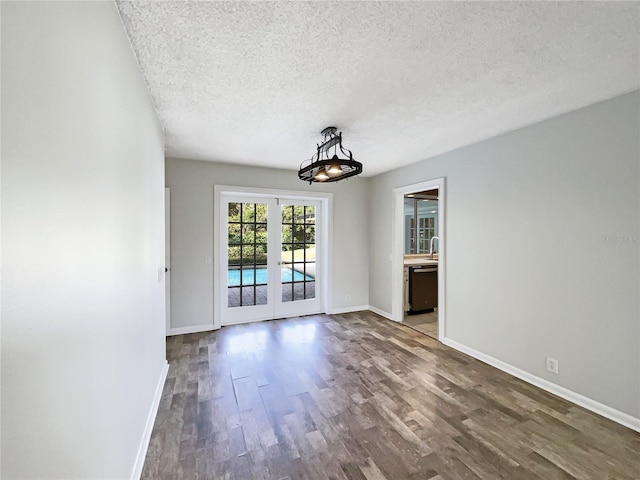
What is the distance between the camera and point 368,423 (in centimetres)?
217

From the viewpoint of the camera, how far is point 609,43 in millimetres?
1626

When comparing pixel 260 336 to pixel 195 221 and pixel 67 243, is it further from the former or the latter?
pixel 67 243

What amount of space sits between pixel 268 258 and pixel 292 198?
1.06m

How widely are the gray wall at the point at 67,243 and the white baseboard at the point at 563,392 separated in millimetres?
3248

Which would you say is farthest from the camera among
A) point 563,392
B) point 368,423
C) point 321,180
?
point 321,180

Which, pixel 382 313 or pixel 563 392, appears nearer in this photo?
pixel 563 392

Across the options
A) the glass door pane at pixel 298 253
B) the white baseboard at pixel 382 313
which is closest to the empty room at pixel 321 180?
the white baseboard at pixel 382 313

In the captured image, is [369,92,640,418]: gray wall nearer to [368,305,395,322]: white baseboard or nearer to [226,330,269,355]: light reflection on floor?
[368,305,395,322]: white baseboard

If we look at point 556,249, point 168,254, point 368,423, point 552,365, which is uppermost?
point 556,249

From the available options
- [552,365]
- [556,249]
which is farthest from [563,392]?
[556,249]

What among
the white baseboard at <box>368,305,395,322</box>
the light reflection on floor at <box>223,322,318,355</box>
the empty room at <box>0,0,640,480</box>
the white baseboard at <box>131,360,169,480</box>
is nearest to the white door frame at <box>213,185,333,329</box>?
the empty room at <box>0,0,640,480</box>

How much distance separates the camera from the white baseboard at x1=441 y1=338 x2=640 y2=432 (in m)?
2.16

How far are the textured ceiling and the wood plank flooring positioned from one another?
2453 millimetres

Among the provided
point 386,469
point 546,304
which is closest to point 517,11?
point 546,304
